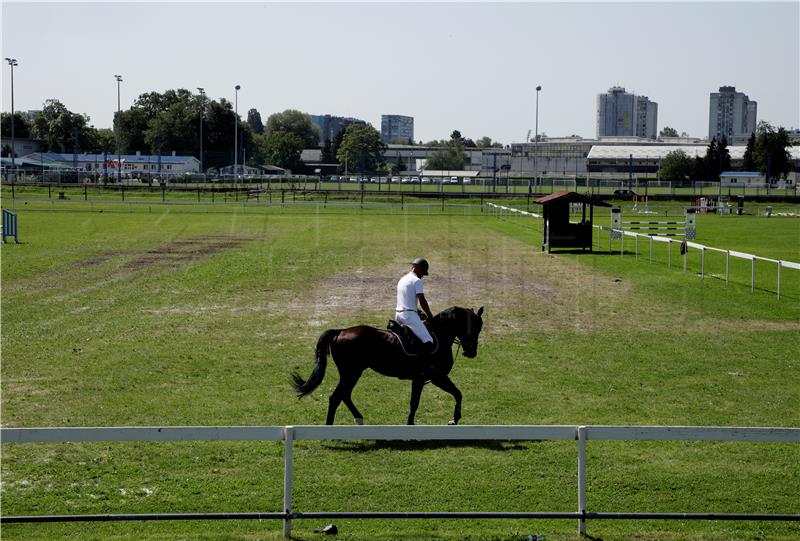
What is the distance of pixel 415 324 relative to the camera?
11531 millimetres

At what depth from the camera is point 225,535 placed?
27.0ft

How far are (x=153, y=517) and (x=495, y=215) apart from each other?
211ft

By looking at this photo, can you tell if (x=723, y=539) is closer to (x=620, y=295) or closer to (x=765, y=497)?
(x=765, y=497)

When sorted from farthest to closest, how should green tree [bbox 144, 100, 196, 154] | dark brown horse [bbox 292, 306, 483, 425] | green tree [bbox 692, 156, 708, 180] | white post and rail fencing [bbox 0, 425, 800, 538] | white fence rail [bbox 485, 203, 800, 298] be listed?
1. green tree [bbox 144, 100, 196, 154]
2. green tree [bbox 692, 156, 708, 180]
3. white fence rail [bbox 485, 203, 800, 298]
4. dark brown horse [bbox 292, 306, 483, 425]
5. white post and rail fencing [bbox 0, 425, 800, 538]

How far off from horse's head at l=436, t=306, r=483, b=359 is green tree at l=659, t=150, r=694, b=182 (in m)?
121

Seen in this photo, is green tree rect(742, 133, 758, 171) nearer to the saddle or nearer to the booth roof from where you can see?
the booth roof

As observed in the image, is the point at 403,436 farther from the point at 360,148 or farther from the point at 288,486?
the point at 360,148

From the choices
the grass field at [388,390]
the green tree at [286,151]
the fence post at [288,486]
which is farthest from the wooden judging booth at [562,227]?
the green tree at [286,151]

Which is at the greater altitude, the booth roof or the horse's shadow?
the booth roof

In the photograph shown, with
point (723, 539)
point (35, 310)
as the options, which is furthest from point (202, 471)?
A: point (35, 310)

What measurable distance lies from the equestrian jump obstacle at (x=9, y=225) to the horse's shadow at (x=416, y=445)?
3378 centimetres

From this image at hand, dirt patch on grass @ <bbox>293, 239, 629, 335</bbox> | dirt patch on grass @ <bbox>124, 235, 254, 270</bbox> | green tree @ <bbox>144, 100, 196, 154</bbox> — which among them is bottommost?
dirt patch on grass @ <bbox>293, 239, 629, 335</bbox>

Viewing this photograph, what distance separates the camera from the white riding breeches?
11508 mm

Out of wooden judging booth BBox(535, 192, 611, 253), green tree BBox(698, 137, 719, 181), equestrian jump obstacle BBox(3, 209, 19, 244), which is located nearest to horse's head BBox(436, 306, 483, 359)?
wooden judging booth BBox(535, 192, 611, 253)
